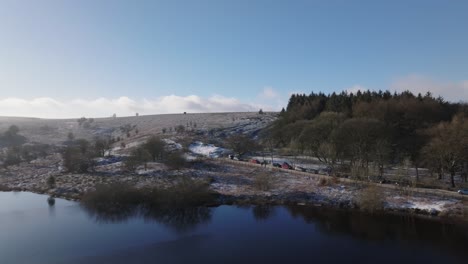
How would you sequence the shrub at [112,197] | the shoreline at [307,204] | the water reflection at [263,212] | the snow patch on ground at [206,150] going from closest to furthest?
the shoreline at [307,204]
the water reflection at [263,212]
the shrub at [112,197]
the snow patch on ground at [206,150]

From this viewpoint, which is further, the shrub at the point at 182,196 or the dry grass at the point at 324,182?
the dry grass at the point at 324,182

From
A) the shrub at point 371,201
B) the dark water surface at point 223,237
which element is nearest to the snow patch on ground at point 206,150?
the dark water surface at point 223,237

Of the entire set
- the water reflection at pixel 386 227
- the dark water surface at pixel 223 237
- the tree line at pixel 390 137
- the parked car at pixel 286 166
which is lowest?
the dark water surface at pixel 223 237

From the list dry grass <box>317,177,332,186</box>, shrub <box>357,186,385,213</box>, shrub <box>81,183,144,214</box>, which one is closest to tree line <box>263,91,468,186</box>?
dry grass <box>317,177,332,186</box>

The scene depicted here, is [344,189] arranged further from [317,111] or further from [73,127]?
[73,127]

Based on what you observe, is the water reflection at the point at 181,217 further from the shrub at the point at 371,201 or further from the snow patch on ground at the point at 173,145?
the snow patch on ground at the point at 173,145
